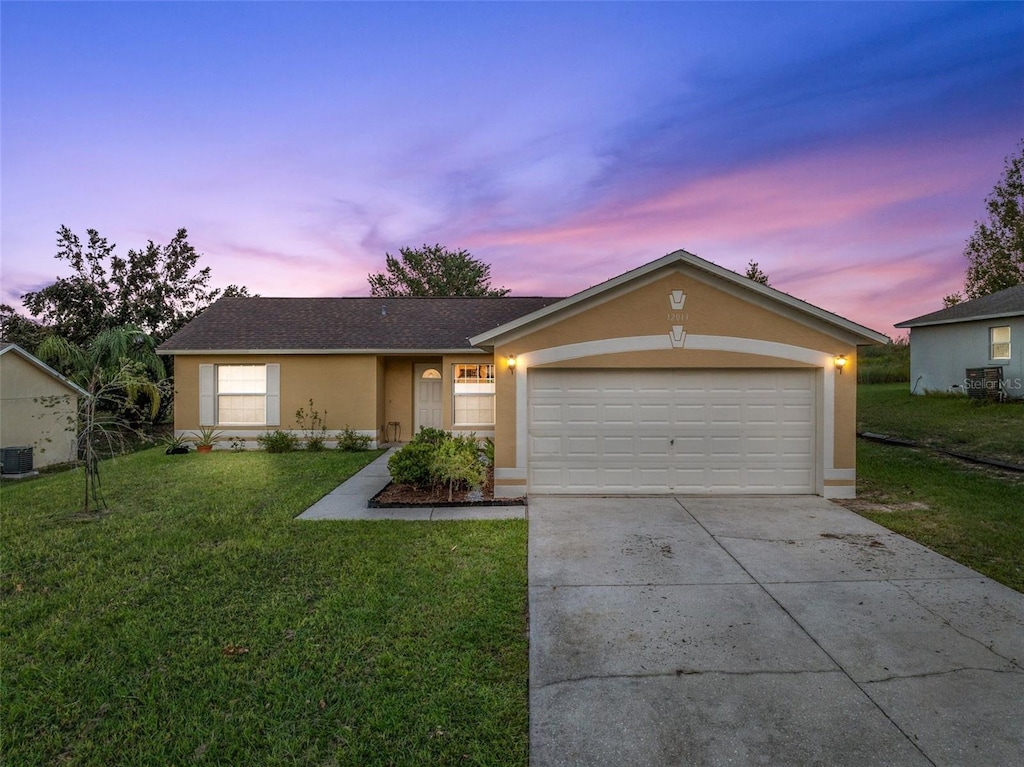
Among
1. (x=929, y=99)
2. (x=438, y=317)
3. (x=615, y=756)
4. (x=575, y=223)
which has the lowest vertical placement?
(x=615, y=756)

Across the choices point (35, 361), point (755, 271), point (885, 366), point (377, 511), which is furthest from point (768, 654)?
point (755, 271)

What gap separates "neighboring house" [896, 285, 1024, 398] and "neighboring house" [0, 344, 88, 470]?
29141 mm

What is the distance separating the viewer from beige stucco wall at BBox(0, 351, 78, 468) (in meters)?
12.5

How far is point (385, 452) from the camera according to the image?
45.2 ft

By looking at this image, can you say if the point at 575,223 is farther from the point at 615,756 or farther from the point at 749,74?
the point at 615,756

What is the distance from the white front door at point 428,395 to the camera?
50.8 ft

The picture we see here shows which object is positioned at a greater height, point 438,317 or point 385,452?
point 438,317

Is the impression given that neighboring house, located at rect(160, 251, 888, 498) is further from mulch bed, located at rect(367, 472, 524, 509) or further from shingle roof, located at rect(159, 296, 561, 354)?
shingle roof, located at rect(159, 296, 561, 354)

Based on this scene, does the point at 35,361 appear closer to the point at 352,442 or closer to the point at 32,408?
the point at 32,408

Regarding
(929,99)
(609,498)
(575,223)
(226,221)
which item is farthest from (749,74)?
(226,221)

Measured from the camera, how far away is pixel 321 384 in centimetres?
1441

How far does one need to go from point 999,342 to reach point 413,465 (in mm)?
22752

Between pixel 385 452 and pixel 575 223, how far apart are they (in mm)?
9886

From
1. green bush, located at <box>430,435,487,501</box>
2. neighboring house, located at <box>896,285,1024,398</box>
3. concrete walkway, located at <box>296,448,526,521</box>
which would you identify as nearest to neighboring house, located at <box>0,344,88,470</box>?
concrete walkway, located at <box>296,448,526,521</box>
